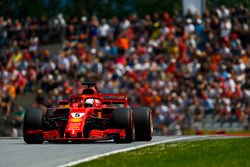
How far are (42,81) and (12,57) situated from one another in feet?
7.89

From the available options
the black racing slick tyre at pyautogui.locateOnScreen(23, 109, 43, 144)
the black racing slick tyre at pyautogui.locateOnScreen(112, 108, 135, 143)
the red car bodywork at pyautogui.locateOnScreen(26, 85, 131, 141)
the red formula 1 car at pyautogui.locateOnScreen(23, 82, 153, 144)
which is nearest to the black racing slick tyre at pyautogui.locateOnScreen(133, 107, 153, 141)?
the red formula 1 car at pyautogui.locateOnScreen(23, 82, 153, 144)

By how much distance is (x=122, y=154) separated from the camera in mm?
15711

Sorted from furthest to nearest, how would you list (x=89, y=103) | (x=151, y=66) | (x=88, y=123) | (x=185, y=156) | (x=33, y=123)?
(x=151, y=66) → (x=89, y=103) → (x=33, y=123) → (x=88, y=123) → (x=185, y=156)

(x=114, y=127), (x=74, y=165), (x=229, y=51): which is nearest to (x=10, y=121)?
(x=229, y=51)

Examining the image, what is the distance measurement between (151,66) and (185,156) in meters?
17.4

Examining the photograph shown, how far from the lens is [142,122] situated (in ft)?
66.3

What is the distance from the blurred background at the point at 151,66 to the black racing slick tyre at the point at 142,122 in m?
8.69

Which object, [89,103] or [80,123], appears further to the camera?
[89,103]

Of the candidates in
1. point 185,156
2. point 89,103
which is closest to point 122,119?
point 89,103

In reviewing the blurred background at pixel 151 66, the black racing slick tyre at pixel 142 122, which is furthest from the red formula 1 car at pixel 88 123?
the blurred background at pixel 151 66

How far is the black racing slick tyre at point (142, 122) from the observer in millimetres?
20125

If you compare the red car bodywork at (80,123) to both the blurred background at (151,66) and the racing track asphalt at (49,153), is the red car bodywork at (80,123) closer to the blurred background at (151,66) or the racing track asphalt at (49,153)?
the racing track asphalt at (49,153)

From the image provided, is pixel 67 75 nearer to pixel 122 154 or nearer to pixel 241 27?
pixel 241 27

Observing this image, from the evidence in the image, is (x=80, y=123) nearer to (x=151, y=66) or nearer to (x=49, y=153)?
(x=49, y=153)
